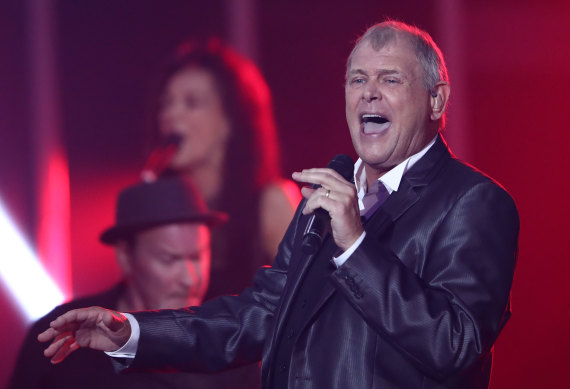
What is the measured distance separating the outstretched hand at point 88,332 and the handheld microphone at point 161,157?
2.36m

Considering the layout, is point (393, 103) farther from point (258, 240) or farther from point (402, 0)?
point (402, 0)

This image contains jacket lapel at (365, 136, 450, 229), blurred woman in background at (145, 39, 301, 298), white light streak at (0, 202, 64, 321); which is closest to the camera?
jacket lapel at (365, 136, 450, 229)

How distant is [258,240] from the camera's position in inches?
137

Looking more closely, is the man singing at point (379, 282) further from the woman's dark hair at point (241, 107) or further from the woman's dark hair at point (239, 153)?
the woman's dark hair at point (241, 107)

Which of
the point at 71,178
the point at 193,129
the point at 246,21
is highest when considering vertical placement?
the point at 246,21

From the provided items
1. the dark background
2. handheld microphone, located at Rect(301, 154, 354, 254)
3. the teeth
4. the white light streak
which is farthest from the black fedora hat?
handheld microphone, located at Rect(301, 154, 354, 254)

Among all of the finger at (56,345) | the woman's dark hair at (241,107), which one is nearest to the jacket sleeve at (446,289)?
the finger at (56,345)

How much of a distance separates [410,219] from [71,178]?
3.24 metres

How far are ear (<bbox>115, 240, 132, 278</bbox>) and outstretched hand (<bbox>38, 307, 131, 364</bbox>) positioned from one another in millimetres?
1630

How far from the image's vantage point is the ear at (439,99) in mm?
1532

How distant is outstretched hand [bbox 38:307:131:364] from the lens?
4.48 ft

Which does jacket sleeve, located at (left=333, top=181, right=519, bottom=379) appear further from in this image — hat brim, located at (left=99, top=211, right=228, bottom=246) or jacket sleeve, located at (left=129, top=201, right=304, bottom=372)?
hat brim, located at (left=99, top=211, right=228, bottom=246)

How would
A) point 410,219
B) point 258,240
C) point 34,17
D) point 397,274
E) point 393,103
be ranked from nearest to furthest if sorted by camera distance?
point 397,274 → point 410,219 → point 393,103 → point 258,240 → point 34,17

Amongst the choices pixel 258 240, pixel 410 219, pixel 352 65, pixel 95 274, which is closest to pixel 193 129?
pixel 258 240
